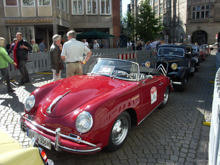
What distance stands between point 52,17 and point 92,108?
17070 millimetres

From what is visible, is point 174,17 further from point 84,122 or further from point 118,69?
point 84,122

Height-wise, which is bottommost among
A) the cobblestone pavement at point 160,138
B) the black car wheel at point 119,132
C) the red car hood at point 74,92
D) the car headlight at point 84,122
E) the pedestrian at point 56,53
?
the cobblestone pavement at point 160,138

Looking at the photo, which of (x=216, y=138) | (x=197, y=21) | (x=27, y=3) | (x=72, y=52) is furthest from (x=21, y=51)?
(x=197, y=21)

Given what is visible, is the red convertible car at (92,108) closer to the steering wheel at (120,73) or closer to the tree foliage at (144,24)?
the steering wheel at (120,73)

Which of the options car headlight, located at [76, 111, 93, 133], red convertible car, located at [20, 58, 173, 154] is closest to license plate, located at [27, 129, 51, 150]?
red convertible car, located at [20, 58, 173, 154]

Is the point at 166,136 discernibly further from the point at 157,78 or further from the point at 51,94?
the point at 51,94

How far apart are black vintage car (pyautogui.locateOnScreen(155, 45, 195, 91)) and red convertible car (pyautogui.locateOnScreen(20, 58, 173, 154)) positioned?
10.2 feet

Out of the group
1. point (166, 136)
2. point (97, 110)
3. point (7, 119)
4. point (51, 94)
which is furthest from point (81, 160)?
point (7, 119)

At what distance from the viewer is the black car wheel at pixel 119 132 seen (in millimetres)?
3131

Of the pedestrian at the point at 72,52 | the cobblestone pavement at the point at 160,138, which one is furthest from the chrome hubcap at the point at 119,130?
the pedestrian at the point at 72,52

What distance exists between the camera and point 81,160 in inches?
123

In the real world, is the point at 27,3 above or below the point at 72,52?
above

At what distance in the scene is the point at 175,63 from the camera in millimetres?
7613

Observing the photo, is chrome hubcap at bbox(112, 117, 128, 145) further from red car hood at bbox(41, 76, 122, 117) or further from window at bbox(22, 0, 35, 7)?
window at bbox(22, 0, 35, 7)
